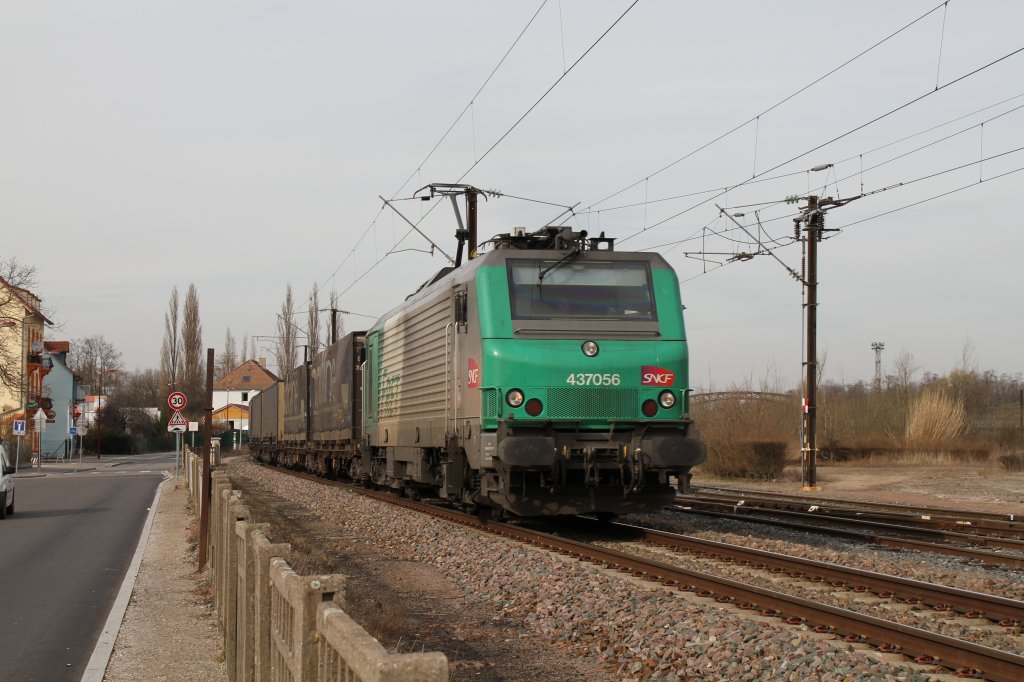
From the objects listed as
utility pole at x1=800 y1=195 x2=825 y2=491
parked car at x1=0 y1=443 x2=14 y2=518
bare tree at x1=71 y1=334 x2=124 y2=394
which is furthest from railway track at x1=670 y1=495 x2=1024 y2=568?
bare tree at x1=71 y1=334 x2=124 y2=394

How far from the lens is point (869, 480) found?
30.6 metres

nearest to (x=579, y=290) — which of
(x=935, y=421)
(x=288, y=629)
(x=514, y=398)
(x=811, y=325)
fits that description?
(x=514, y=398)

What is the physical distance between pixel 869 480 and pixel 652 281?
18885mm

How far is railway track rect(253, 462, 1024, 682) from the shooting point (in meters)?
6.75

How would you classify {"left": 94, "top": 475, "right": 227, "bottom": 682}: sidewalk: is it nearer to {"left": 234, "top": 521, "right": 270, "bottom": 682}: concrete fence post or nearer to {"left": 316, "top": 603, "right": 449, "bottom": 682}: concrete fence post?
{"left": 234, "top": 521, "right": 270, "bottom": 682}: concrete fence post

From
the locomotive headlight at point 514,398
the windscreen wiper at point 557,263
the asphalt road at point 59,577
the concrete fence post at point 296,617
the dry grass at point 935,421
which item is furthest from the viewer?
the dry grass at point 935,421

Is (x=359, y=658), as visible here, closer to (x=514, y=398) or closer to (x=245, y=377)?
(x=514, y=398)

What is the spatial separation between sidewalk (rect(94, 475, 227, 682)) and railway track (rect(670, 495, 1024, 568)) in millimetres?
8100

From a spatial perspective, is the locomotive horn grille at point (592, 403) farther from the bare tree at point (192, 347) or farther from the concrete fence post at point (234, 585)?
the bare tree at point (192, 347)

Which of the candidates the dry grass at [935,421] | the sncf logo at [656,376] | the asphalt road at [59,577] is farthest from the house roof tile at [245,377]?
the sncf logo at [656,376]

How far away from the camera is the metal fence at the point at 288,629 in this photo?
→ 2832mm

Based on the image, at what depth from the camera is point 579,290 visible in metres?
14.0

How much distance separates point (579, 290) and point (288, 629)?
9831 millimetres

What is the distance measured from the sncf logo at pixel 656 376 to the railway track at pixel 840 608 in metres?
1.89
